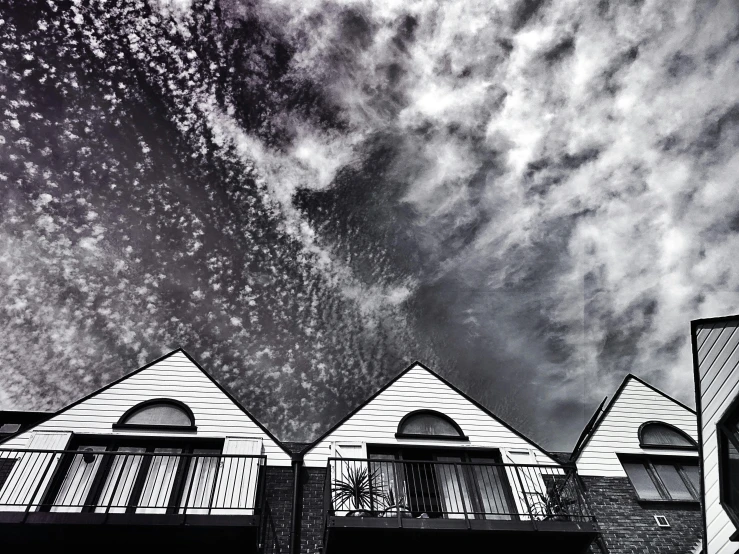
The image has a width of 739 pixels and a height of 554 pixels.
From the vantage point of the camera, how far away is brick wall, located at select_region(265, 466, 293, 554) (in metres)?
9.52

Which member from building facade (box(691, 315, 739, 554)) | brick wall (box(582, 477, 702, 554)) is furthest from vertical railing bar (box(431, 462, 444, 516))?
building facade (box(691, 315, 739, 554))

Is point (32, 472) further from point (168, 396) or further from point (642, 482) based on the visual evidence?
point (642, 482)

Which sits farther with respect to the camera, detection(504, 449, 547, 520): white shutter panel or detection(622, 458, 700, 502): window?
detection(622, 458, 700, 502): window

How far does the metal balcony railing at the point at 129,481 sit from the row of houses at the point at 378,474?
0.03m

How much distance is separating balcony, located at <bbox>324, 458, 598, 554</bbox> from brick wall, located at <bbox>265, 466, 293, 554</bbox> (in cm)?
85

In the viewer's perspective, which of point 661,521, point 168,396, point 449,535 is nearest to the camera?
point 449,535

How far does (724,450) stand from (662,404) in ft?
21.2

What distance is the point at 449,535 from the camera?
29.2ft

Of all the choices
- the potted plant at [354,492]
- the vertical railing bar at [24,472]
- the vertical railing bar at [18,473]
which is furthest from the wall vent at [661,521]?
the vertical railing bar at [18,473]

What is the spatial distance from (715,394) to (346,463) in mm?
6658

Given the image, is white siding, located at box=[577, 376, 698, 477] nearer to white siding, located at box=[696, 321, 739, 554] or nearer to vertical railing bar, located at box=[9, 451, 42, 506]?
white siding, located at box=[696, 321, 739, 554]

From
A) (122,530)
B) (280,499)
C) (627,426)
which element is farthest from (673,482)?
(122,530)

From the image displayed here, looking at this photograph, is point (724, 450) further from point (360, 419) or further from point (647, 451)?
point (360, 419)

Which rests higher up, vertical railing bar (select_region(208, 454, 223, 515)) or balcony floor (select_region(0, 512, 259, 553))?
vertical railing bar (select_region(208, 454, 223, 515))
